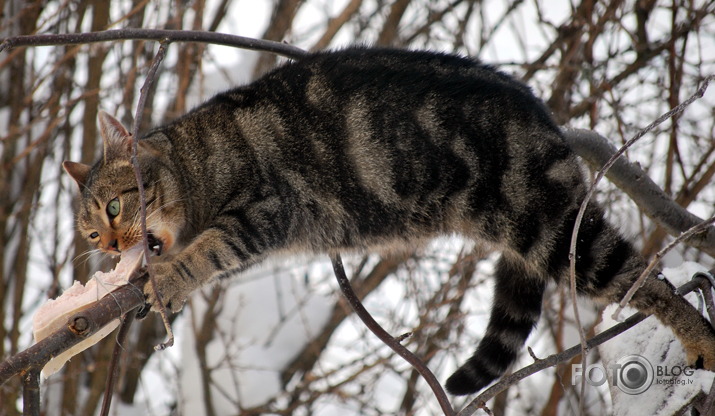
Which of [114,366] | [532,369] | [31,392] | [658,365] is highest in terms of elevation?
[114,366]

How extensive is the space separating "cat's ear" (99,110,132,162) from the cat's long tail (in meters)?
1.47

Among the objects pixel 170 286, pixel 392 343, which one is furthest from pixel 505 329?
pixel 170 286

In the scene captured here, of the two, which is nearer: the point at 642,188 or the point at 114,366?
the point at 114,366

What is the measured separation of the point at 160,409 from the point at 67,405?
770mm

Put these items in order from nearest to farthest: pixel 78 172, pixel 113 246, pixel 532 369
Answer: pixel 532 369
pixel 113 246
pixel 78 172

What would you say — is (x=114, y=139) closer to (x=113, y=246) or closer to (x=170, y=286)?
(x=113, y=246)

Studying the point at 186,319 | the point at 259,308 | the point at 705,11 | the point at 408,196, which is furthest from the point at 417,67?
the point at 186,319

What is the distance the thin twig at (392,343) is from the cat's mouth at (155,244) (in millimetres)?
629

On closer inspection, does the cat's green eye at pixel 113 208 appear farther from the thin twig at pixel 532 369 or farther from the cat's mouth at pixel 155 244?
the thin twig at pixel 532 369

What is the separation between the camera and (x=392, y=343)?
90.1 inches

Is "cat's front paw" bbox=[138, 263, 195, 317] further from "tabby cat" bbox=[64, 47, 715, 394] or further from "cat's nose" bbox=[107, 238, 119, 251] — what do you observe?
"cat's nose" bbox=[107, 238, 119, 251]

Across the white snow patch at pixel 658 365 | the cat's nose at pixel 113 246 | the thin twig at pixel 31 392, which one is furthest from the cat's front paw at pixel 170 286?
the white snow patch at pixel 658 365

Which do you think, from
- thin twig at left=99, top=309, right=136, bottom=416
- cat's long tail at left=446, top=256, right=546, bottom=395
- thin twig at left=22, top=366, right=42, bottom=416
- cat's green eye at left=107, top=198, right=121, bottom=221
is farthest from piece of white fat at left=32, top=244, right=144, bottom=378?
cat's long tail at left=446, top=256, right=546, bottom=395

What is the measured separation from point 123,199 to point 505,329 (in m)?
1.48
